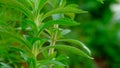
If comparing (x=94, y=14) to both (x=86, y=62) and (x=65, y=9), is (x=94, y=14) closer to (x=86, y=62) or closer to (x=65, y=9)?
(x=86, y=62)

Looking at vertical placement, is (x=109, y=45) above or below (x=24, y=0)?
below

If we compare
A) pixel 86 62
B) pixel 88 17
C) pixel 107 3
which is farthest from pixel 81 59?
pixel 107 3

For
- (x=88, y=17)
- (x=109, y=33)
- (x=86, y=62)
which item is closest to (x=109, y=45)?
(x=109, y=33)

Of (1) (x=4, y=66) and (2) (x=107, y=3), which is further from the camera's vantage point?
(2) (x=107, y=3)

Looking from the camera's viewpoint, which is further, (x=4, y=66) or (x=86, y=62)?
(x=86, y=62)

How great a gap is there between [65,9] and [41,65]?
0.40ft

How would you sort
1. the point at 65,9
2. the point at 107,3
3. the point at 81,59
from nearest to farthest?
the point at 65,9 < the point at 81,59 < the point at 107,3

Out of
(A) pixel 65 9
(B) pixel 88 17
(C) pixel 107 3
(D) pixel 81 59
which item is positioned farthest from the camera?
(C) pixel 107 3

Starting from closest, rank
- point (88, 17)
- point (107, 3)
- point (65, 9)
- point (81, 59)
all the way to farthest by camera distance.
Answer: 1. point (65, 9)
2. point (81, 59)
3. point (88, 17)
4. point (107, 3)

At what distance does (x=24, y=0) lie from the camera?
64 centimetres

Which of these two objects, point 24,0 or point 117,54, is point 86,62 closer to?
point 117,54

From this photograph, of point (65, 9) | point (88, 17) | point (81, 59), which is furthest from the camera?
point (88, 17)

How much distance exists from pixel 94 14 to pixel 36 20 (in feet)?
10.3

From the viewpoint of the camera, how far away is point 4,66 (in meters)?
0.67
